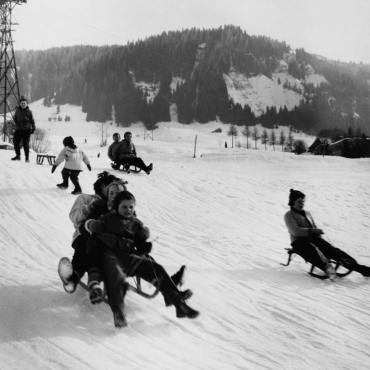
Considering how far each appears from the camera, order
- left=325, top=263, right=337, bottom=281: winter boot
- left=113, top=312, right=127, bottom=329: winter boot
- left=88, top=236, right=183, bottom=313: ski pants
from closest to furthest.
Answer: left=113, top=312, right=127, bottom=329: winter boot < left=88, top=236, right=183, bottom=313: ski pants < left=325, top=263, right=337, bottom=281: winter boot

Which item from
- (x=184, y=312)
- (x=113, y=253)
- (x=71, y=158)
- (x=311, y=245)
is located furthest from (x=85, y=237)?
(x=71, y=158)

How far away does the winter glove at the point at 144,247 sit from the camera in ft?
12.4

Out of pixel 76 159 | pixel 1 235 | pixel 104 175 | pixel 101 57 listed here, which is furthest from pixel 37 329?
pixel 101 57

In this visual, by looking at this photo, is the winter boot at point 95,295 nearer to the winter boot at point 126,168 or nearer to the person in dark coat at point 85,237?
the person in dark coat at point 85,237

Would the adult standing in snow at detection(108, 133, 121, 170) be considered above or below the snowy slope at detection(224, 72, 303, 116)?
below

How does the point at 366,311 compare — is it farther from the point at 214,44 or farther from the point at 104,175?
the point at 214,44

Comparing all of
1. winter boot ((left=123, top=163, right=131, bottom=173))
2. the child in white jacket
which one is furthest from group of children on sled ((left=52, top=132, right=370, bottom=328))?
winter boot ((left=123, top=163, right=131, bottom=173))

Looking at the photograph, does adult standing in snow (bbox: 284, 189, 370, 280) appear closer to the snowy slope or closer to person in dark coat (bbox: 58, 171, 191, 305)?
person in dark coat (bbox: 58, 171, 191, 305)

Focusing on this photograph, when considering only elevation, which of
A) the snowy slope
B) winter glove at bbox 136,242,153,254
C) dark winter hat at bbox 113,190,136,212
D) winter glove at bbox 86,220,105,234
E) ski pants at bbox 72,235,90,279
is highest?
the snowy slope

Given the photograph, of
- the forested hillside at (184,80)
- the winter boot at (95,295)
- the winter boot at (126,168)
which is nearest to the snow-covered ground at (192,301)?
the winter boot at (95,295)

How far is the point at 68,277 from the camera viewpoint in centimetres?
384

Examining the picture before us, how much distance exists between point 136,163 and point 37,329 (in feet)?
33.7

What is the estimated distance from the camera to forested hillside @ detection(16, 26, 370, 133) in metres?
125

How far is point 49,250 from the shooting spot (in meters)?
5.73
